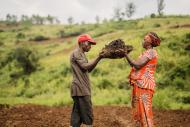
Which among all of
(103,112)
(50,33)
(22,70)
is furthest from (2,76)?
(50,33)

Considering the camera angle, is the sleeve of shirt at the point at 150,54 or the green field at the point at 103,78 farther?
the green field at the point at 103,78

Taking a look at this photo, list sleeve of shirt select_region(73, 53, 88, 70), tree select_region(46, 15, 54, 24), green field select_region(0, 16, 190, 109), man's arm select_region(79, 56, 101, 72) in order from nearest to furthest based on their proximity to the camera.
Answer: man's arm select_region(79, 56, 101, 72) → sleeve of shirt select_region(73, 53, 88, 70) → green field select_region(0, 16, 190, 109) → tree select_region(46, 15, 54, 24)

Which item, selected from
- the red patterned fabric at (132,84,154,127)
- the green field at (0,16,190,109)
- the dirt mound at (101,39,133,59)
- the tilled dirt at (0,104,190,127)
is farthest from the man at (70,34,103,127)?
the green field at (0,16,190,109)

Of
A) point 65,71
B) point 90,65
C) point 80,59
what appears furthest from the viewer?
point 65,71

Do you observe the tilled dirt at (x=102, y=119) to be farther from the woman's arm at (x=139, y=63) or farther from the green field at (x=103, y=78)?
the woman's arm at (x=139, y=63)

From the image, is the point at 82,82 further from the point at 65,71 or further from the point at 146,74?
the point at 65,71

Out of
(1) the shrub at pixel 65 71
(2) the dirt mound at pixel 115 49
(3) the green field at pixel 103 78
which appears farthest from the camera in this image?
(1) the shrub at pixel 65 71

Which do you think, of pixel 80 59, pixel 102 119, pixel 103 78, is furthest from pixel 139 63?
pixel 103 78

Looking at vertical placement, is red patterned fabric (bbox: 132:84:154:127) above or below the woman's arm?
below

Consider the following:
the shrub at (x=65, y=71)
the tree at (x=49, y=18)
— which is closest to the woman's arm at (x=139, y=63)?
the shrub at (x=65, y=71)

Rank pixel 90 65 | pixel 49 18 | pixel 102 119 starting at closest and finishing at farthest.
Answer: pixel 90 65
pixel 102 119
pixel 49 18

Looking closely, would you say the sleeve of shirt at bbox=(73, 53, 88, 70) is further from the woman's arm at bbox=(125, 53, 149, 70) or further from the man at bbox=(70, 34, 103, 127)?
the woman's arm at bbox=(125, 53, 149, 70)

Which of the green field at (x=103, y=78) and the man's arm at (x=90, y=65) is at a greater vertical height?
the man's arm at (x=90, y=65)

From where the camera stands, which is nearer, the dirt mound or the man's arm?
the man's arm
